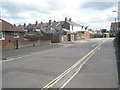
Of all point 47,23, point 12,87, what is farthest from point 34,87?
point 47,23

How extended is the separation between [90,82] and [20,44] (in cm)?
2496

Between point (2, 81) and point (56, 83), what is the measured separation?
250 centimetres

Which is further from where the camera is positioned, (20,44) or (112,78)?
(20,44)

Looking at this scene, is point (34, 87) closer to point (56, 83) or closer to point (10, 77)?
point (56, 83)

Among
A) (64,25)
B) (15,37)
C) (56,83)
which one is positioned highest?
(64,25)

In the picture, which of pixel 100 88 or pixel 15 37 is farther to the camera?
pixel 15 37

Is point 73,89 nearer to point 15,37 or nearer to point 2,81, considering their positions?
point 2,81

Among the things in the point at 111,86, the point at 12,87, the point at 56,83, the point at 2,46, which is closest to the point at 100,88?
the point at 111,86

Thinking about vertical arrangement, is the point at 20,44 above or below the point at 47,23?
below

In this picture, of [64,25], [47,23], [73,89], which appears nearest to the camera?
[73,89]

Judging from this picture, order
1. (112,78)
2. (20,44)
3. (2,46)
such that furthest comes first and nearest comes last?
(20,44)
(2,46)
(112,78)

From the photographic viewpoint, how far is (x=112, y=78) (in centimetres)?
983

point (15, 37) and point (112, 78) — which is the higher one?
point (15, 37)

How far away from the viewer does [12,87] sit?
26.4 ft
